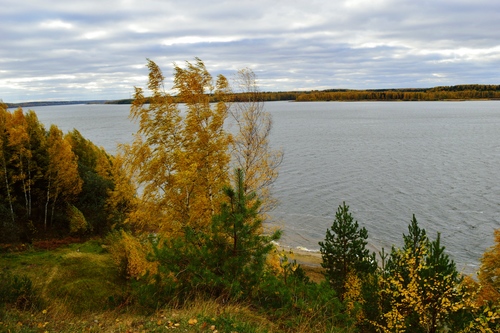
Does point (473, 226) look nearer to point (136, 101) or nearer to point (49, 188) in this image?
point (136, 101)

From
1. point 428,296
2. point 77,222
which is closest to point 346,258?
point 428,296

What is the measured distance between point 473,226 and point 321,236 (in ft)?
42.5

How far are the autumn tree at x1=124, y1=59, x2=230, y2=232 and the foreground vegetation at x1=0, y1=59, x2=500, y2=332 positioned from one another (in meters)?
0.05

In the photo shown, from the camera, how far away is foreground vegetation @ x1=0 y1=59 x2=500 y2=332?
9.25m

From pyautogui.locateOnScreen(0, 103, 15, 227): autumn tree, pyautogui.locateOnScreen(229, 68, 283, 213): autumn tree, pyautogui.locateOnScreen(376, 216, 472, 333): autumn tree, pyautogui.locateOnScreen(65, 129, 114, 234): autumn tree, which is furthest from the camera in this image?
pyautogui.locateOnScreen(65, 129, 114, 234): autumn tree

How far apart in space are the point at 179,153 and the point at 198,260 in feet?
18.1

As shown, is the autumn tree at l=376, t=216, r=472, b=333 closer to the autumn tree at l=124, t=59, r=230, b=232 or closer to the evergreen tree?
the evergreen tree

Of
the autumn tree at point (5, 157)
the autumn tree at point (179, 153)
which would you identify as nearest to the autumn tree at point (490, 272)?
the autumn tree at point (179, 153)

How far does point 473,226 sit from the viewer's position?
107 ft

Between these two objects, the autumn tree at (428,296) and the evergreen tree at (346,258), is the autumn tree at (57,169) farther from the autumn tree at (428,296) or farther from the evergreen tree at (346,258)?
the autumn tree at (428,296)

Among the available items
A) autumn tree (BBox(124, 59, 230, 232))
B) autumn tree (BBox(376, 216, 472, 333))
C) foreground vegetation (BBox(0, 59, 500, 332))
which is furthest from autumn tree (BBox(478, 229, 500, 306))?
autumn tree (BBox(124, 59, 230, 232))

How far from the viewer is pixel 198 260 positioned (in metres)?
9.53

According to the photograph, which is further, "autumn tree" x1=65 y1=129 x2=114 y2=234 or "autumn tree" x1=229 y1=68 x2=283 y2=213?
"autumn tree" x1=65 y1=129 x2=114 y2=234

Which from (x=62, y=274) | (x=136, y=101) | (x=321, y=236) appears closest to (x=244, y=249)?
(x=136, y=101)
